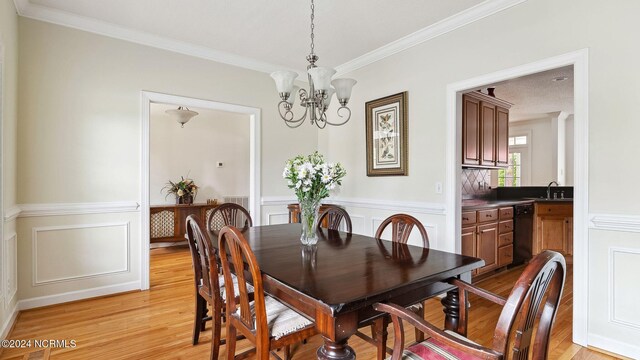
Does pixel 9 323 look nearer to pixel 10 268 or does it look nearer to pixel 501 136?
pixel 10 268

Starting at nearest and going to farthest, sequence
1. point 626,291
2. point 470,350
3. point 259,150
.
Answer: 1. point 470,350
2. point 626,291
3. point 259,150

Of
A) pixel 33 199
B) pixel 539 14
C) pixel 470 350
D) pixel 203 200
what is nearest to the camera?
pixel 470 350

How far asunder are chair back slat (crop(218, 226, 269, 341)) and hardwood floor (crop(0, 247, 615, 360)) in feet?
2.42

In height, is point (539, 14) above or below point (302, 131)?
above

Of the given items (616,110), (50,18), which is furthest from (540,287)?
(50,18)

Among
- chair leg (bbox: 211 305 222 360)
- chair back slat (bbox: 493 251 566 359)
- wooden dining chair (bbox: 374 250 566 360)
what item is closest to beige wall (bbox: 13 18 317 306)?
chair leg (bbox: 211 305 222 360)

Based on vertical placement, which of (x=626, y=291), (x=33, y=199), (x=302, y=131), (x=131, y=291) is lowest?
(x=131, y=291)

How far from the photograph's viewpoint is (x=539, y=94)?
4.82m

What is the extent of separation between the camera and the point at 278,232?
2.62 metres

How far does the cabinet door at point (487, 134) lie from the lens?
4.22m

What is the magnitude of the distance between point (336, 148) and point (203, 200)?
3.03m

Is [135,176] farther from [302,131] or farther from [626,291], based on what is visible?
[626,291]

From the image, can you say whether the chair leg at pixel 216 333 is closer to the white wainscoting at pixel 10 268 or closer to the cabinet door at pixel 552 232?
the white wainscoting at pixel 10 268

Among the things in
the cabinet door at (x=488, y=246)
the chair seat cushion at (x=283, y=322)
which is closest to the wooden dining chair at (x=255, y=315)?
the chair seat cushion at (x=283, y=322)
